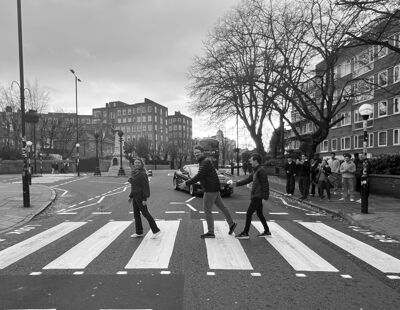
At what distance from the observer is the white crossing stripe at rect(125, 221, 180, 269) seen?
6004 mm

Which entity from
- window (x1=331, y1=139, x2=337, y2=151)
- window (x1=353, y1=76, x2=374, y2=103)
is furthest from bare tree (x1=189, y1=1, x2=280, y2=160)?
window (x1=331, y1=139, x2=337, y2=151)

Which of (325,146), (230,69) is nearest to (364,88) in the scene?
(230,69)

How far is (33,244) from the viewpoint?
7.72m

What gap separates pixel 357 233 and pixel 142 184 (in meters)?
5.08

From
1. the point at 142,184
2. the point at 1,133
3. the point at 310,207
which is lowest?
the point at 310,207

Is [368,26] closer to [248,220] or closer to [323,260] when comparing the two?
[248,220]

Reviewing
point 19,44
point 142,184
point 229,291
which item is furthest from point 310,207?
point 19,44

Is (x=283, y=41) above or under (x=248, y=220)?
above

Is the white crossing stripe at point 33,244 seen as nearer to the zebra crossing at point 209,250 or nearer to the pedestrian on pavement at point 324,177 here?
the zebra crossing at point 209,250

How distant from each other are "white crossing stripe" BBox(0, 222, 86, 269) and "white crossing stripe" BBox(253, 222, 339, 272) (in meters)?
4.54

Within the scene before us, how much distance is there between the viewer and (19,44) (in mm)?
13367

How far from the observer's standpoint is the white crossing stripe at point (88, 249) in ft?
19.9

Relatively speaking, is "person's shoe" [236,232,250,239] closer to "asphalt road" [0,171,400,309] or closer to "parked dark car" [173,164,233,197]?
"asphalt road" [0,171,400,309]

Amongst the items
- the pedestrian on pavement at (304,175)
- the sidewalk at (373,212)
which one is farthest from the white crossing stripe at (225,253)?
the pedestrian on pavement at (304,175)
